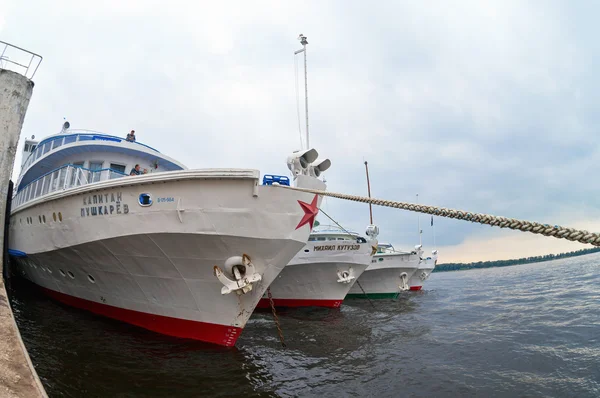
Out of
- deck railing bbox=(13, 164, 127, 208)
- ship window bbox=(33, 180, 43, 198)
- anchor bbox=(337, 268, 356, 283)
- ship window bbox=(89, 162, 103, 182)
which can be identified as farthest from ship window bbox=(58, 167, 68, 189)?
anchor bbox=(337, 268, 356, 283)

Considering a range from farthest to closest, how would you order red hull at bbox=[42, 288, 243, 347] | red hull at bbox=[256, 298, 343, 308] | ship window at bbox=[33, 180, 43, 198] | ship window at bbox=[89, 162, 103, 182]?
red hull at bbox=[256, 298, 343, 308] → ship window at bbox=[33, 180, 43, 198] → ship window at bbox=[89, 162, 103, 182] → red hull at bbox=[42, 288, 243, 347]

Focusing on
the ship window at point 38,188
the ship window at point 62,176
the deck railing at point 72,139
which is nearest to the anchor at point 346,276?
the deck railing at point 72,139

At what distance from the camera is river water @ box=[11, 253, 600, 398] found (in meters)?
5.96

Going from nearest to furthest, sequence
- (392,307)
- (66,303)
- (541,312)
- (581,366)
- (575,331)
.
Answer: (581,366) < (575,331) < (66,303) < (541,312) < (392,307)

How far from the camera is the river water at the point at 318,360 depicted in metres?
5.96

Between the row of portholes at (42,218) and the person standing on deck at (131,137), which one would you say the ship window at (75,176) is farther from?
the person standing on deck at (131,137)

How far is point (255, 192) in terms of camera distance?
22.7 ft

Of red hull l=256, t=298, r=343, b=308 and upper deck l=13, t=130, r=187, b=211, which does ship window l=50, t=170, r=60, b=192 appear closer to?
upper deck l=13, t=130, r=187, b=211

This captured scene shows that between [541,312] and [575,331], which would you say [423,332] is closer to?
[575,331]

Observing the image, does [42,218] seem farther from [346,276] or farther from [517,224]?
[346,276]

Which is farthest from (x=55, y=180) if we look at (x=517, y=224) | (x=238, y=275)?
(x=517, y=224)

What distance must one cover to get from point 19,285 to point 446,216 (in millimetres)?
19999

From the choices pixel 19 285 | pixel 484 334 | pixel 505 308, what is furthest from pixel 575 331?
pixel 19 285

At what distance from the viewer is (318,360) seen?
26.3ft
